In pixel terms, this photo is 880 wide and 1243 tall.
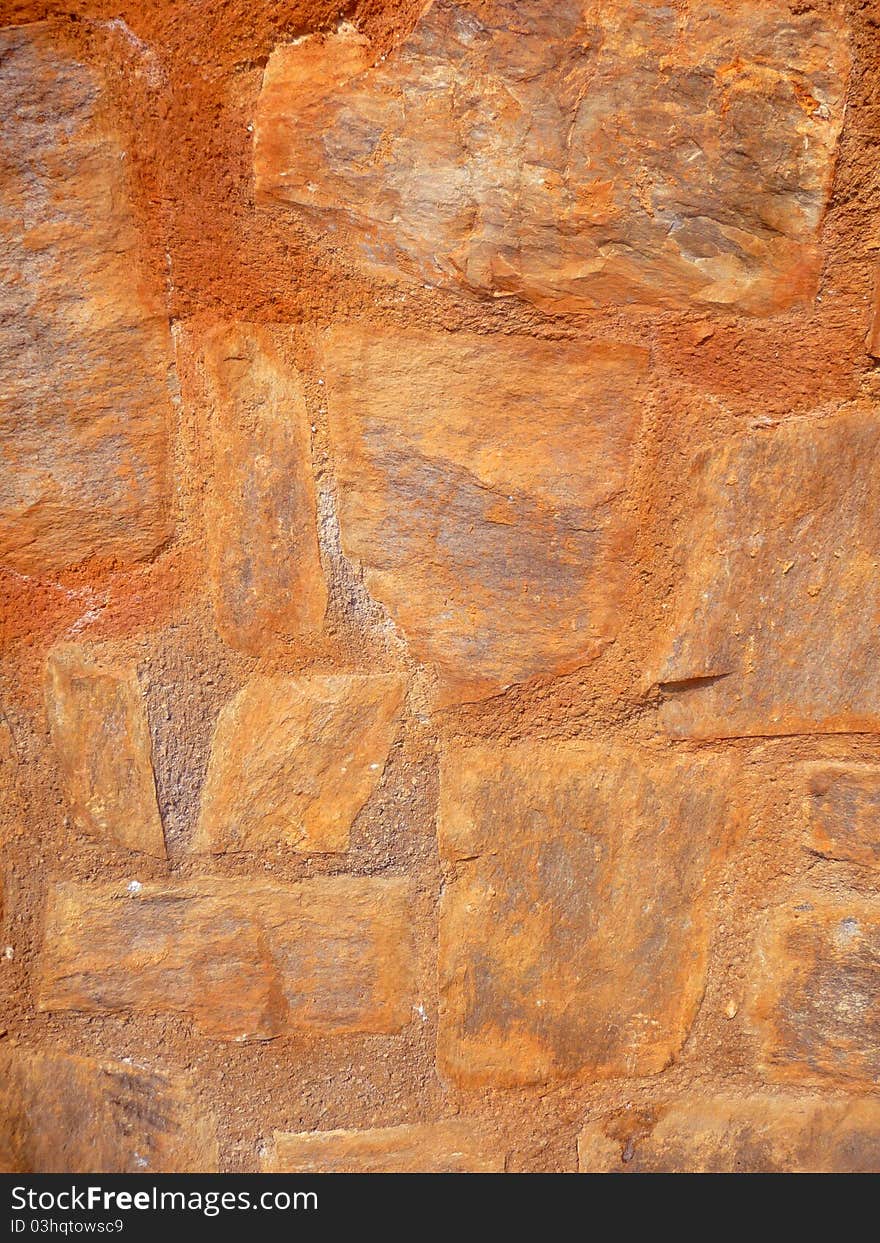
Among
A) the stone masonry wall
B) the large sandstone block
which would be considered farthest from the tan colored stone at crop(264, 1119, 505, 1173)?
the large sandstone block

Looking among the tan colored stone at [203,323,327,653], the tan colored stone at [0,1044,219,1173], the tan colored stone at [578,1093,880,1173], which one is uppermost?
the tan colored stone at [203,323,327,653]

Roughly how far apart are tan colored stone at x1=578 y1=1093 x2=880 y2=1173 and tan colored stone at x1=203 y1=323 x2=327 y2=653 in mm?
543

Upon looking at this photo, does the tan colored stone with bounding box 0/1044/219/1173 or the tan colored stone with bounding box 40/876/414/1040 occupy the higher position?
the tan colored stone with bounding box 40/876/414/1040

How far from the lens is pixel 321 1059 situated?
A: 0.84 m

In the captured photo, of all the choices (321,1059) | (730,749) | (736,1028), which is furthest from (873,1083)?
(321,1059)

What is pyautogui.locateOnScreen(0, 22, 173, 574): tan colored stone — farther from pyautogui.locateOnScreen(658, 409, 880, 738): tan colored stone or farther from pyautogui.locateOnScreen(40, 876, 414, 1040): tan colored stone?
pyautogui.locateOnScreen(658, 409, 880, 738): tan colored stone

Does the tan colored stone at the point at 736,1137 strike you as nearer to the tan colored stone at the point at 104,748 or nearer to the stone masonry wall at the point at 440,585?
the stone masonry wall at the point at 440,585

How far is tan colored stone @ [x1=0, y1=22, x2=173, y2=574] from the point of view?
67cm

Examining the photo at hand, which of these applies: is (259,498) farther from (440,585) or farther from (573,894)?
(573,894)

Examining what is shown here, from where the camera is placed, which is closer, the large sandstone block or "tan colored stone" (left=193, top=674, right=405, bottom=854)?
the large sandstone block

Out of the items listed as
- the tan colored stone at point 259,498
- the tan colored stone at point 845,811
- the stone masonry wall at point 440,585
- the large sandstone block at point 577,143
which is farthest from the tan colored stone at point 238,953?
the large sandstone block at point 577,143

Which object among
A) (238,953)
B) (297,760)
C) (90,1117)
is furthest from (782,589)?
(90,1117)

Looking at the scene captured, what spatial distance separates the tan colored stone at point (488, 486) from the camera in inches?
29.4

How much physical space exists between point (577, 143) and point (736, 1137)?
852 millimetres
